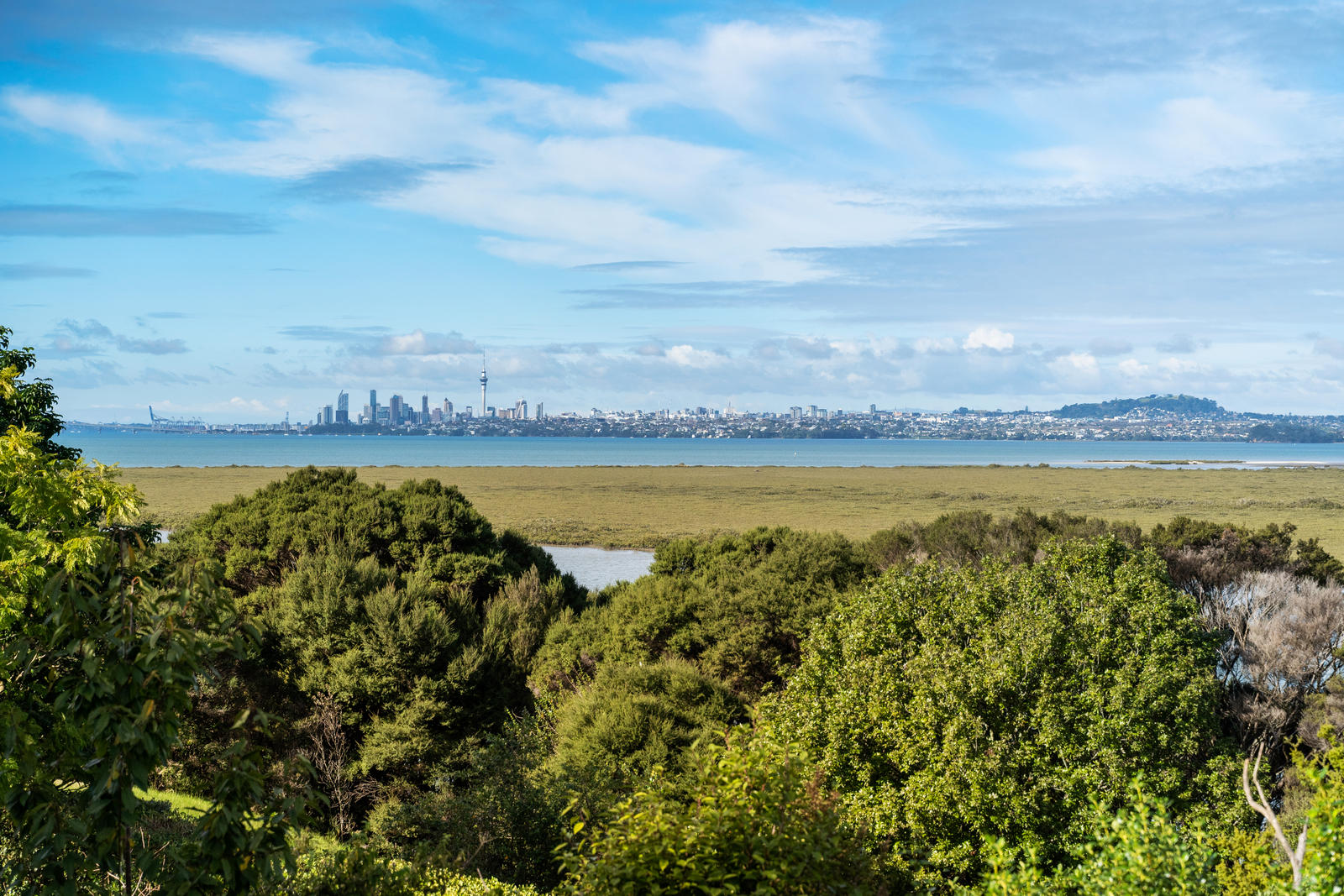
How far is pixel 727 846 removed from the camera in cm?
827

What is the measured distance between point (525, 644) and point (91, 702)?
65.4 feet

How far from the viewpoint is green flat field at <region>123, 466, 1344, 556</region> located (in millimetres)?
73125

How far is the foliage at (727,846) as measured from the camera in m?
7.94

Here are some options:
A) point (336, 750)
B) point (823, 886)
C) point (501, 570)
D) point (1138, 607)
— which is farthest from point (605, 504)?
point (823, 886)

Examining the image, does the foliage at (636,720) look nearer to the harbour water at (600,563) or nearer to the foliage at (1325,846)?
the foliage at (1325,846)

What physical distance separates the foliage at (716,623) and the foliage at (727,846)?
14.8m

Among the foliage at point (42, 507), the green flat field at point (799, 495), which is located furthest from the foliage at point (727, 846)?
the green flat field at point (799, 495)

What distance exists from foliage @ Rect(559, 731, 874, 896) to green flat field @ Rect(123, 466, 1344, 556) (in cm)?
4547

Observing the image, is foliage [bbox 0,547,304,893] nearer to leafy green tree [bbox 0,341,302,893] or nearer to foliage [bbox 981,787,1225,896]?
leafy green tree [bbox 0,341,302,893]

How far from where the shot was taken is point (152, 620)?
5996 millimetres

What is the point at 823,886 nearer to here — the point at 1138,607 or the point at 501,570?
the point at 1138,607

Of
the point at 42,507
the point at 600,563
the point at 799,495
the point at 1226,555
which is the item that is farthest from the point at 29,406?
the point at 799,495

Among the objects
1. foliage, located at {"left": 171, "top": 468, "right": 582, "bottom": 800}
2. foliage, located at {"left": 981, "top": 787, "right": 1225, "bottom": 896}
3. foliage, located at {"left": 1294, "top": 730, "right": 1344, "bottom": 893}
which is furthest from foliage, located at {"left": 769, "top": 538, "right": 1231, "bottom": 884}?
foliage, located at {"left": 171, "top": 468, "right": 582, "bottom": 800}

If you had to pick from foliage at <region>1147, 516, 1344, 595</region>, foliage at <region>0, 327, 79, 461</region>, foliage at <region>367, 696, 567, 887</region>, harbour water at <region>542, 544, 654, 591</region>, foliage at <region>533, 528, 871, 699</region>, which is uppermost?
foliage at <region>0, 327, 79, 461</region>
